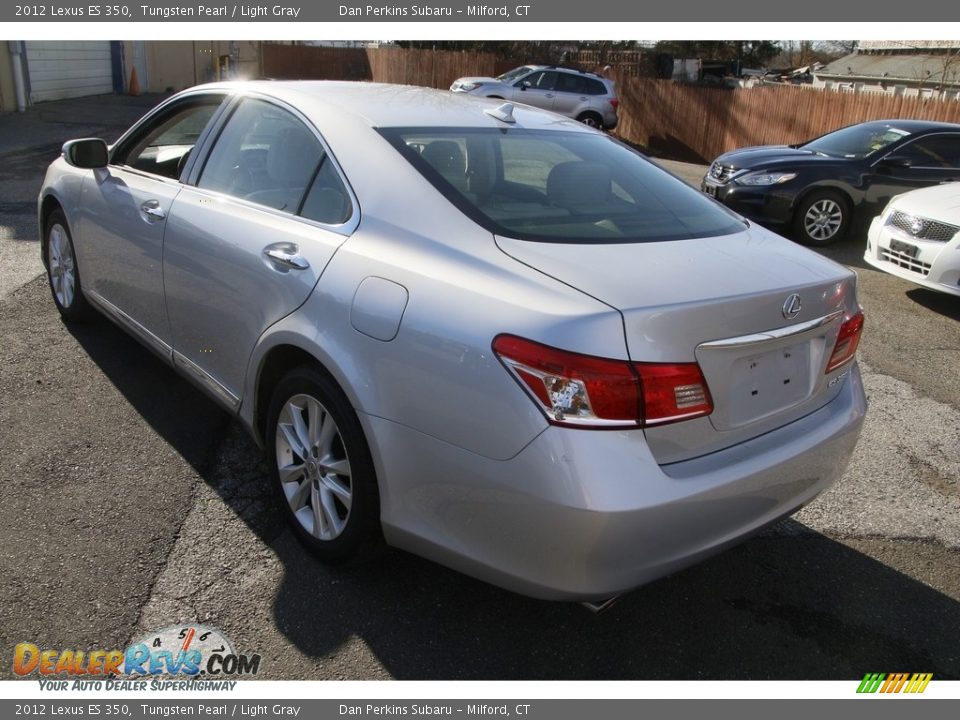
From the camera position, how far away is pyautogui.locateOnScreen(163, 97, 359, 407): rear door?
9.75ft

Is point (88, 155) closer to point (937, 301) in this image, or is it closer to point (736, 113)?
point (937, 301)

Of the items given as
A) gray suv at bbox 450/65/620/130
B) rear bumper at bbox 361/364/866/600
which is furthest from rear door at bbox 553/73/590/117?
rear bumper at bbox 361/364/866/600

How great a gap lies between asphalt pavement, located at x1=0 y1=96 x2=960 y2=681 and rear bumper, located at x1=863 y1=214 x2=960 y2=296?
2942 mm

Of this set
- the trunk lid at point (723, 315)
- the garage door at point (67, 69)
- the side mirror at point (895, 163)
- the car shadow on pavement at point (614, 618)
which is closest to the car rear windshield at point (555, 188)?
the trunk lid at point (723, 315)

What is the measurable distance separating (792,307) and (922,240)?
212 inches

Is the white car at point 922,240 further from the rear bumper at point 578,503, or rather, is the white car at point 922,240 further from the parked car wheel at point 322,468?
the parked car wheel at point 322,468

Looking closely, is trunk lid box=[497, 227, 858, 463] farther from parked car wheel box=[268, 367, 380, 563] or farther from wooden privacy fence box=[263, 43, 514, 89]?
wooden privacy fence box=[263, 43, 514, 89]

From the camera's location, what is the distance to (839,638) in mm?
2867

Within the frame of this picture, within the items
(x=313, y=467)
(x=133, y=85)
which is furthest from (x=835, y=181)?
(x=133, y=85)

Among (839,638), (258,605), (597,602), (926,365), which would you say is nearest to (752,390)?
(597,602)

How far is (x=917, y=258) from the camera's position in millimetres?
7062

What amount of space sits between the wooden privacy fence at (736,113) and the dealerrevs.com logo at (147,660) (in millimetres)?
18251

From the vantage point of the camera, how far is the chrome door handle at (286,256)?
291 centimetres

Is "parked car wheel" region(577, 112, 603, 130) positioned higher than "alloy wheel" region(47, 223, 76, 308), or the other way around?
"alloy wheel" region(47, 223, 76, 308)
